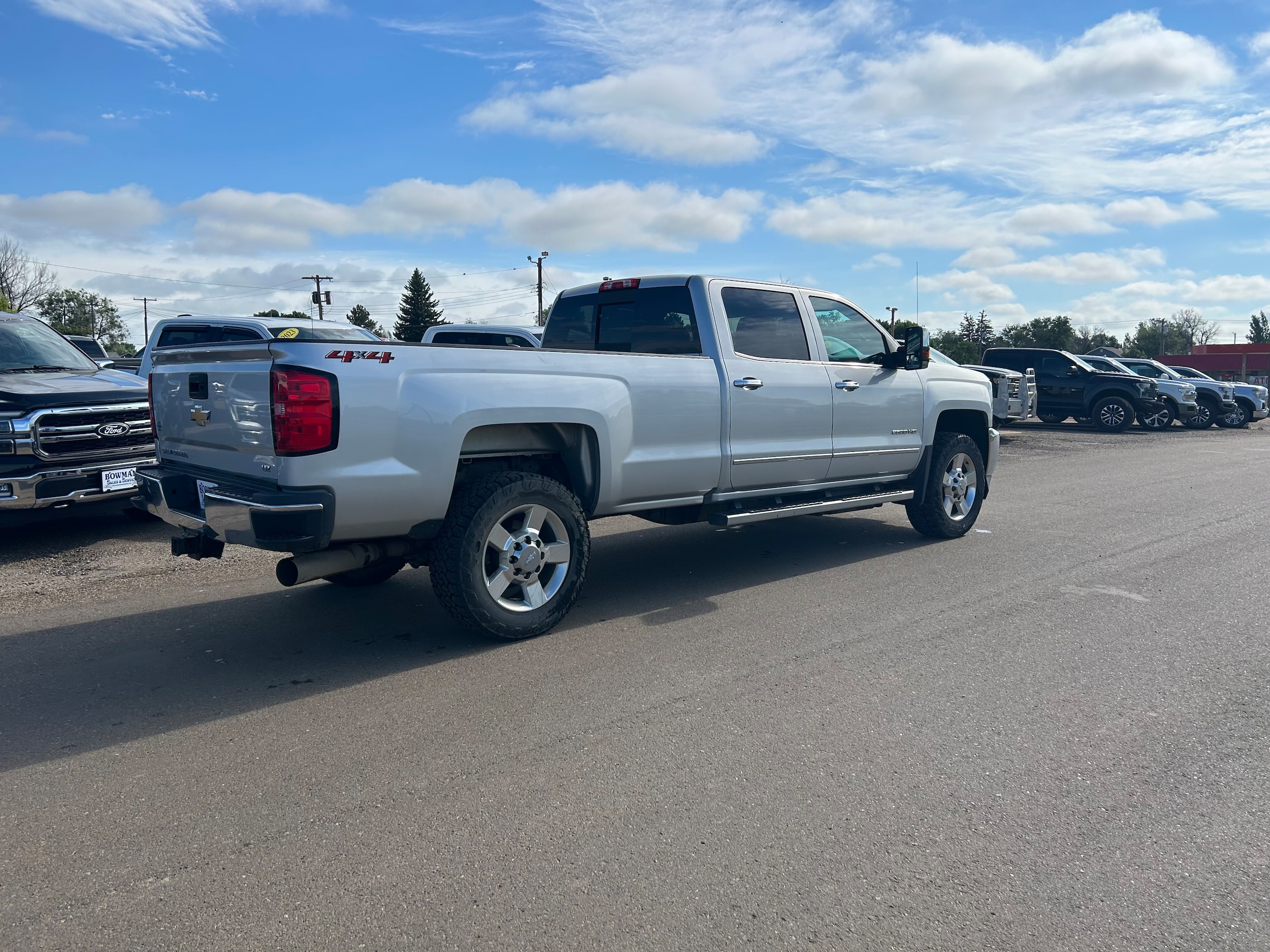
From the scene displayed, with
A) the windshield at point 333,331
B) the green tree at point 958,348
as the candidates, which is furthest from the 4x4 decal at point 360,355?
the green tree at point 958,348

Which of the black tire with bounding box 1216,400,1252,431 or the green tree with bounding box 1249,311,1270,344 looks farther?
the green tree with bounding box 1249,311,1270,344

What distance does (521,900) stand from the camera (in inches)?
105

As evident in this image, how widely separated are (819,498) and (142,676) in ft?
15.0

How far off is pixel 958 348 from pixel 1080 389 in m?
56.9

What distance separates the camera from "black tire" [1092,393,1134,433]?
909 inches

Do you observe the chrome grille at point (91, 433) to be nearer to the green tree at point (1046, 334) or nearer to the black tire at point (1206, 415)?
the black tire at point (1206, 415)

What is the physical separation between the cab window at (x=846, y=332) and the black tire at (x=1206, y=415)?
2177 centimetres

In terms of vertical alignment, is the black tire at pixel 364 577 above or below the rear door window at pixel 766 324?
below

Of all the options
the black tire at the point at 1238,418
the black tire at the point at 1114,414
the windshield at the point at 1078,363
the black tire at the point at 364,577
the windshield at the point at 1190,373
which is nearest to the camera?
the black tire at the point at 364,577

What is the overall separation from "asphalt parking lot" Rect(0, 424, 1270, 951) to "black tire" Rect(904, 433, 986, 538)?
4.33ft

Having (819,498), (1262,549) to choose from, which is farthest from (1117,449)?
(819,498)

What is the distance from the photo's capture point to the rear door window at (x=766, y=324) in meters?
6.28

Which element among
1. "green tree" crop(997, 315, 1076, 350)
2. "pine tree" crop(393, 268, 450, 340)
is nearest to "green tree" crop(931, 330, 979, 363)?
"green tree" crop(997, 315, 1076, 350)

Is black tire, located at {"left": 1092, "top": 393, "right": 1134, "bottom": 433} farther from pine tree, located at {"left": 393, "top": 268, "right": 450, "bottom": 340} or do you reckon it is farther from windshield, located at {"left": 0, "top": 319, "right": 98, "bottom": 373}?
pine tree, located at {"left": 393, "top": 268, "right": 450, "bottom": 340}
